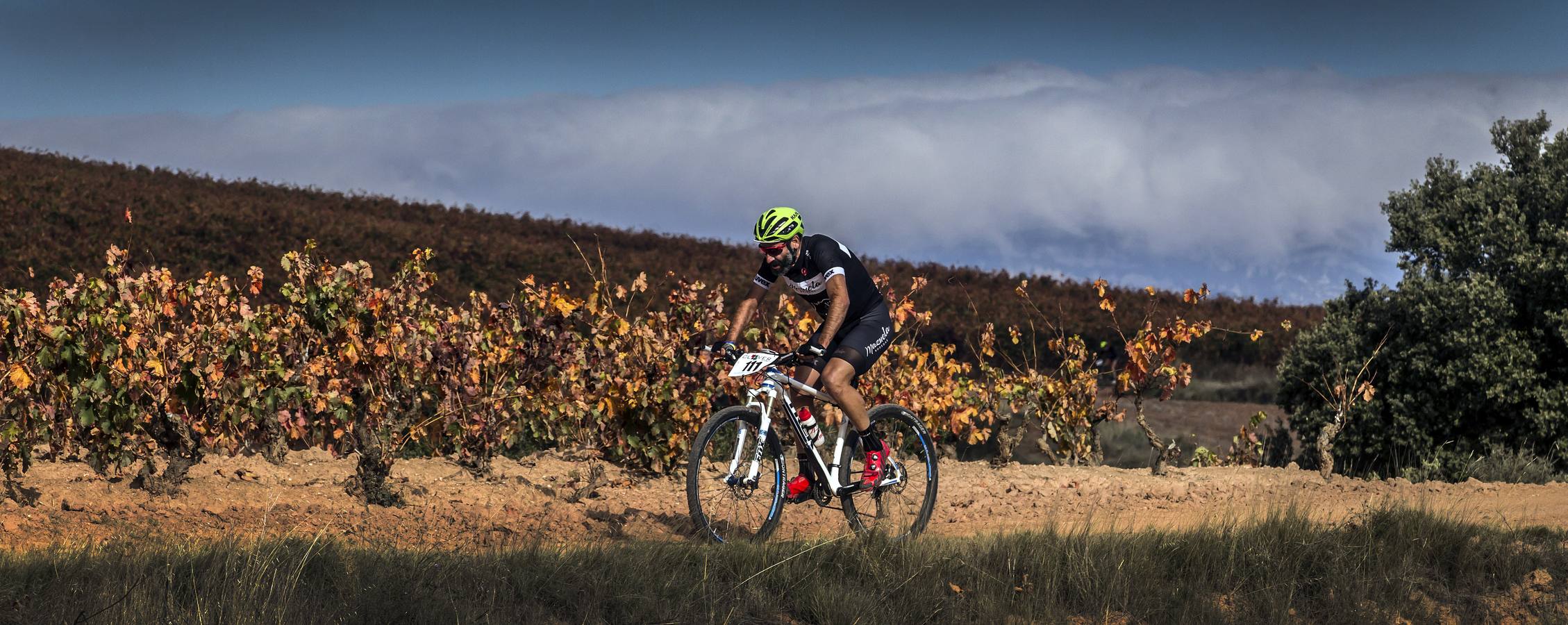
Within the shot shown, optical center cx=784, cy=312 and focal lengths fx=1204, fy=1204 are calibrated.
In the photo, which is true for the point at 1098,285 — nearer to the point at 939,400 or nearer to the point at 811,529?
the point at 939,400

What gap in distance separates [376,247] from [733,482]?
19.6 metres

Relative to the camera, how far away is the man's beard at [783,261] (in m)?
6.51

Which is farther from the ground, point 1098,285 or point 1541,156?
point 1541,156

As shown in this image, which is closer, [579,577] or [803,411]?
[579,577]

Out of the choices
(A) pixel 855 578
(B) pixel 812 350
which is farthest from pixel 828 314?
(A) pixel 855 578

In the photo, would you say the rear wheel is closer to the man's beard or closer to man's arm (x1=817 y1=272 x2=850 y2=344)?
man's arm (x1=817 y1=272 x2=850 y2=344)

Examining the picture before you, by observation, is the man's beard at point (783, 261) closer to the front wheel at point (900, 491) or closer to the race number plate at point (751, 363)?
the race number plate at point (751, 363)

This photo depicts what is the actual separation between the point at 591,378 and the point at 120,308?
312cm

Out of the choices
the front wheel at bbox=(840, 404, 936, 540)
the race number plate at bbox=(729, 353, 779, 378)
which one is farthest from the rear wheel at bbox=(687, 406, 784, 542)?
the front wheel at bbox=(840, 404, 936, 540)

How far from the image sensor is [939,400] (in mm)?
10438

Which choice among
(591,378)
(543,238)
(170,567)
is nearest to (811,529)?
(591,378)

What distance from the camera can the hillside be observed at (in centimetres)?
2169

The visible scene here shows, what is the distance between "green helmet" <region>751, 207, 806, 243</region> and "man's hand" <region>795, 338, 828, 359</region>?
0.57 m

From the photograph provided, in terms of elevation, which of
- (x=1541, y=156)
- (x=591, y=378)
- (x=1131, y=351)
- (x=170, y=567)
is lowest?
(x=170, y=567)
